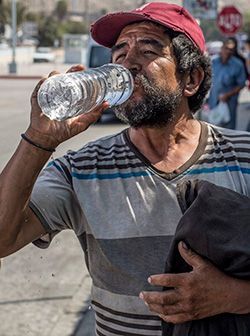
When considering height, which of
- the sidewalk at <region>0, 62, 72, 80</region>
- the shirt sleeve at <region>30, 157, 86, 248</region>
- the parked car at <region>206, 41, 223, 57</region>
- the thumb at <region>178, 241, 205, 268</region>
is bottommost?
the sidewalk at <region>0, 62, 72, 80</region>

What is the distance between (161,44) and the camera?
232 cm

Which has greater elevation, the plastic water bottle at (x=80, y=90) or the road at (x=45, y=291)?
the plastic water bottle at (x=80, y=90)

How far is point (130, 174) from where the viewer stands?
2.25m

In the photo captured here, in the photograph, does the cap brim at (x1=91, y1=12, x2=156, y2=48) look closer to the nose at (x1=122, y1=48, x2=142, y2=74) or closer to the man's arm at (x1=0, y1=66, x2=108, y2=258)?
the nose at (x1=122, y1=48, x2=142, y2=74)

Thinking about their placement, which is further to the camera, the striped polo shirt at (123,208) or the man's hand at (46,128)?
the striped polo shirt at (123,208)

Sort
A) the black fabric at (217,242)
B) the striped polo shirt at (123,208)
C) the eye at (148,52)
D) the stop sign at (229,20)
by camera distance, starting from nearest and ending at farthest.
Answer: the black fabric at (217,242) → the striped polo shirt at (123,208) → the eye at (148,52) → the stop sign at (229,20)

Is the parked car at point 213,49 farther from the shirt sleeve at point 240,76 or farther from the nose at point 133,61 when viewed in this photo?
the nose at point 133,61

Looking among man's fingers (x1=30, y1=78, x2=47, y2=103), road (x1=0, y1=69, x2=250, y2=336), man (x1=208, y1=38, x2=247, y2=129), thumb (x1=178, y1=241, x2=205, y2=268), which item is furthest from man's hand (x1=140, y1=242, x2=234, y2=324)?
man (x1=208, y1=38, x2=247, y2=129)

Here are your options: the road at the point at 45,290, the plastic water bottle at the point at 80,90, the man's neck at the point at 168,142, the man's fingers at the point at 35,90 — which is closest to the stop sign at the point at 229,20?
the road at the point at 45,290

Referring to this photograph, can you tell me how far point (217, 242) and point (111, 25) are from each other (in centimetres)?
87

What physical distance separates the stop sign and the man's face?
15124 millimetres

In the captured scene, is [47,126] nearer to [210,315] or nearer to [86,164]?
[86,164]

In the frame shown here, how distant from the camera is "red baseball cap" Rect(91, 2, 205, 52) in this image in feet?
7.57

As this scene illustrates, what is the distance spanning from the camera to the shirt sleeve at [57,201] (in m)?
2.24
